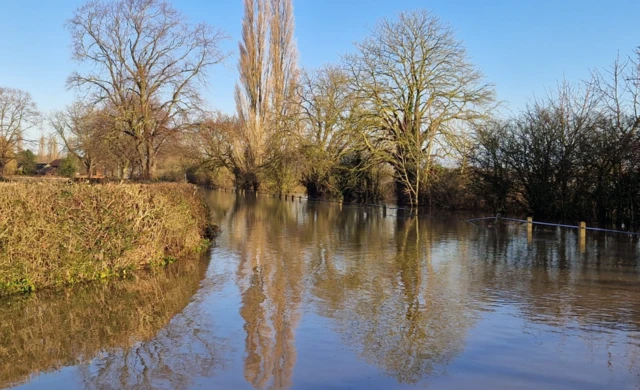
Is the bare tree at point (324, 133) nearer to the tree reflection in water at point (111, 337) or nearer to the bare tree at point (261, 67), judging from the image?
the bare tree at point (261, 67)

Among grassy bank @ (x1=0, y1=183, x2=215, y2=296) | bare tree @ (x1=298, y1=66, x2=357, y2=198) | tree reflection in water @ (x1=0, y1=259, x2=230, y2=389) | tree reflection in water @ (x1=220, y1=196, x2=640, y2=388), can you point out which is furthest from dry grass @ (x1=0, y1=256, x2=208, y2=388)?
bare tree @ (x1=298, y1=66, x2=357, y2=198)

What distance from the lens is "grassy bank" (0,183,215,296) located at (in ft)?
24.7

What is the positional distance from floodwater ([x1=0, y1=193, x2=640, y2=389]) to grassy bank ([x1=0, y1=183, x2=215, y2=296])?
1.45 feet

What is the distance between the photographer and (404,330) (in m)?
6.36

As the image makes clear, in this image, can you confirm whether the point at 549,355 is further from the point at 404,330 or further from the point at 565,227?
the point at 565,227

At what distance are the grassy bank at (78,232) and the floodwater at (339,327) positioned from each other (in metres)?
0.44

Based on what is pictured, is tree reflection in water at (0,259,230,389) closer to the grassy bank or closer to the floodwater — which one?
the floodwater

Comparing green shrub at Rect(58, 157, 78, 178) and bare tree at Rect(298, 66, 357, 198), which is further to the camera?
green shrub at Rect(58, 157, 78, 178)

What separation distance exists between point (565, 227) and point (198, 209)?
14368mm

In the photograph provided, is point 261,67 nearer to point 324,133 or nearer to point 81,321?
point 324,133

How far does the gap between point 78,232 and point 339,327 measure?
4684mm

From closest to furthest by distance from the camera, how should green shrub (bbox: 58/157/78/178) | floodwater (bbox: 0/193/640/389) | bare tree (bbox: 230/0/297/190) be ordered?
1. floodwater (bbox: 0/193/640/389)
2. bare tree (bbox: 230/0/297/190)
3. green shrub (bbox: 58/157/78/178)

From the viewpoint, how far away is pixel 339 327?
652 centimetres

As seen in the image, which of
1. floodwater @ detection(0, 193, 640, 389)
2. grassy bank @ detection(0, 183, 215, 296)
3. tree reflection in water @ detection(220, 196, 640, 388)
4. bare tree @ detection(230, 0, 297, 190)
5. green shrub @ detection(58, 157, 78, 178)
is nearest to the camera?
floodwater @ detection(0, 193, 640, 389)
